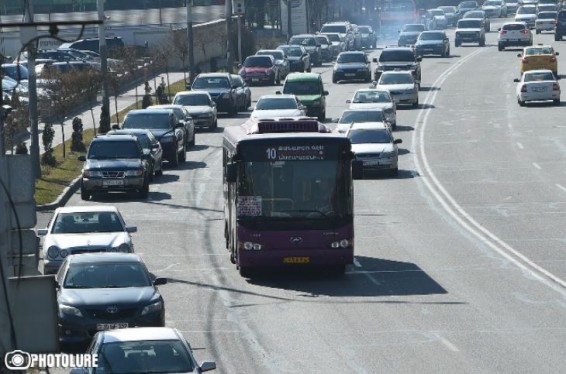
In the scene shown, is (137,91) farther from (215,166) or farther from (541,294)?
(541,294)

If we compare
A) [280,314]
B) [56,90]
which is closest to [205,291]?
[280,314]

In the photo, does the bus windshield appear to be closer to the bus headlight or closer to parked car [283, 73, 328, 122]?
the bus headlight

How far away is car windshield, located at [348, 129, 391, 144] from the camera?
4469 cm

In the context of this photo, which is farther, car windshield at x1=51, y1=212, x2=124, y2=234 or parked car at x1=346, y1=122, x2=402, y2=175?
parked car at x1=346, y1=122, x2=402, y2=175

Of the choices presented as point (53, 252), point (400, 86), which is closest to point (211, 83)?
point (400, 86)

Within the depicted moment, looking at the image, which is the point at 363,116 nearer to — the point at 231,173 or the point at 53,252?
the point at 231,173

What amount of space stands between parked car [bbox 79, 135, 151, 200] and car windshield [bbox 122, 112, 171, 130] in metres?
6.63

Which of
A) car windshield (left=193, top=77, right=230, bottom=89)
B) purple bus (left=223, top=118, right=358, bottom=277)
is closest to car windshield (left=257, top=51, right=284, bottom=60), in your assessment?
car windshield (left=193, top=77, right=230, bottom=89)

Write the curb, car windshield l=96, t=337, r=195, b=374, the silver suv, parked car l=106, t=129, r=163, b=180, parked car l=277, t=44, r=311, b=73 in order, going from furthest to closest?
the silver suv, parked car l=277, t=44, r=311, b=73, parked car l=106, t=129, r=163, b=180, the curb, car windshield l=96, t=337, r=195, b=374

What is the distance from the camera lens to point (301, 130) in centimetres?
2820

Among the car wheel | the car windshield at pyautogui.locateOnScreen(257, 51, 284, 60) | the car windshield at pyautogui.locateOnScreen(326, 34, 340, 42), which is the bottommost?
the car windshield at pyautogui.locateOnScreen(326, 34, 340, 42)

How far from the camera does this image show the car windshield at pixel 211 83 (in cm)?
6291

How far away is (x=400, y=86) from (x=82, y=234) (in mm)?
36145

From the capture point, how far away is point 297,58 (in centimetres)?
8238
